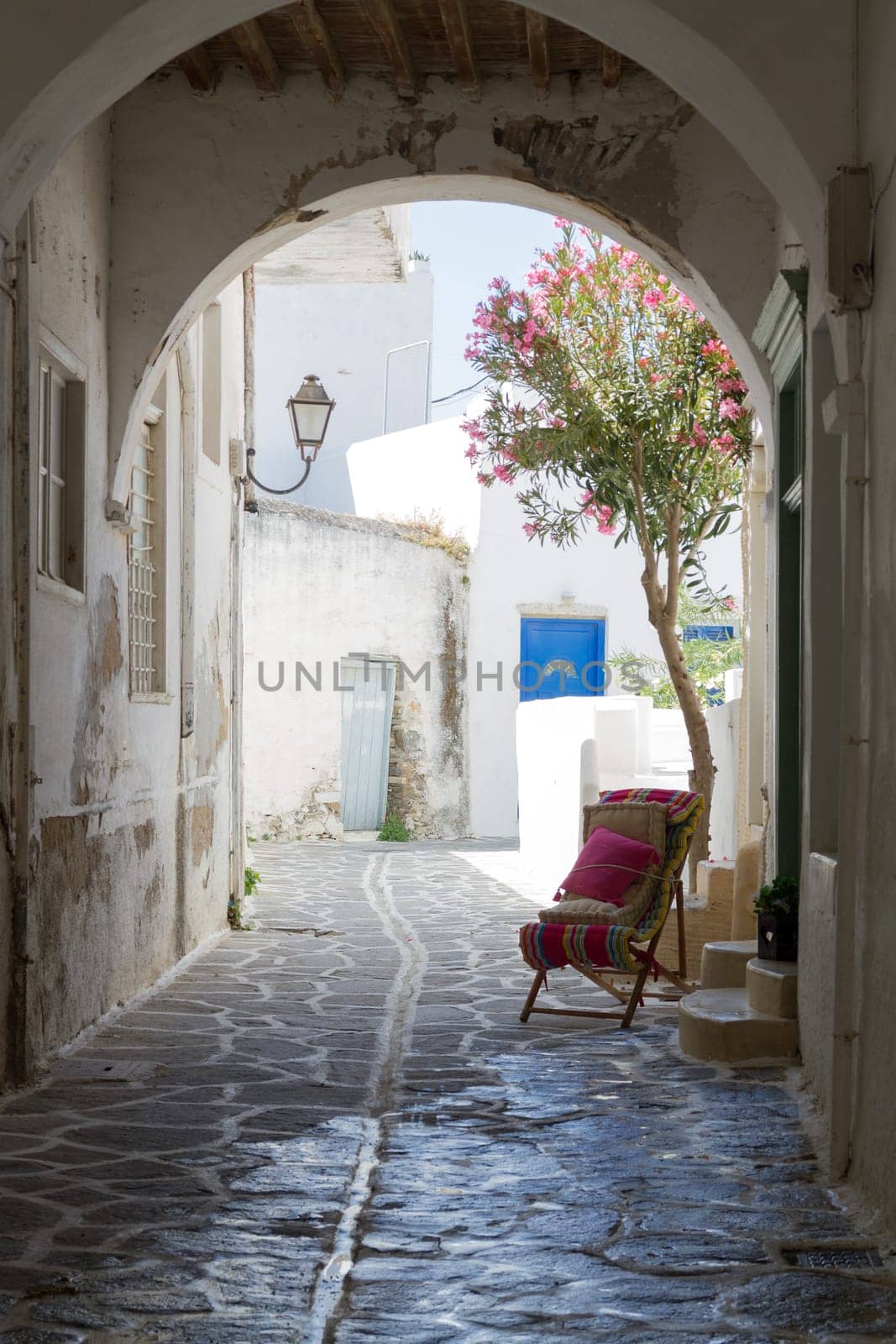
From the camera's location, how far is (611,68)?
6906mm

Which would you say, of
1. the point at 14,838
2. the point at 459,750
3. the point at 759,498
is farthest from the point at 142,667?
the point at 459,750

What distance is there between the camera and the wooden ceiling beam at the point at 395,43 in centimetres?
639

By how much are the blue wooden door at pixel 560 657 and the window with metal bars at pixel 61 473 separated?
11.6 m

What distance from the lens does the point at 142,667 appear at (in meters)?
8.20

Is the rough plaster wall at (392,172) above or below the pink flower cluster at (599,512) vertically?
above

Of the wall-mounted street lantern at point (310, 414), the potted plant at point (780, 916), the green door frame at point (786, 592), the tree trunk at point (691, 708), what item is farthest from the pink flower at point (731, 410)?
the wall-mounted street lantern at point (310, 414)

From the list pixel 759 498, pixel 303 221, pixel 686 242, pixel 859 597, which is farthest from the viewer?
pixel 759 498

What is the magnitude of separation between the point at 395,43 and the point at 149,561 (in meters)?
3.10

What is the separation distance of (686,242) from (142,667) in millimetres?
3616

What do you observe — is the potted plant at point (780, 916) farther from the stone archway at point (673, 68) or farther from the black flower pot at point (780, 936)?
the stone archway at point (673, 68)

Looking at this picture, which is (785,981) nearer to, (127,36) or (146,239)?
(127,36)

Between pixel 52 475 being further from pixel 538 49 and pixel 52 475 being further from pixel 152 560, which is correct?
pixel 538 49

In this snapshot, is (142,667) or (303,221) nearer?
(303,221)

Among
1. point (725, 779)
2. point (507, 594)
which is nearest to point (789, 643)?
point (725, 779)
